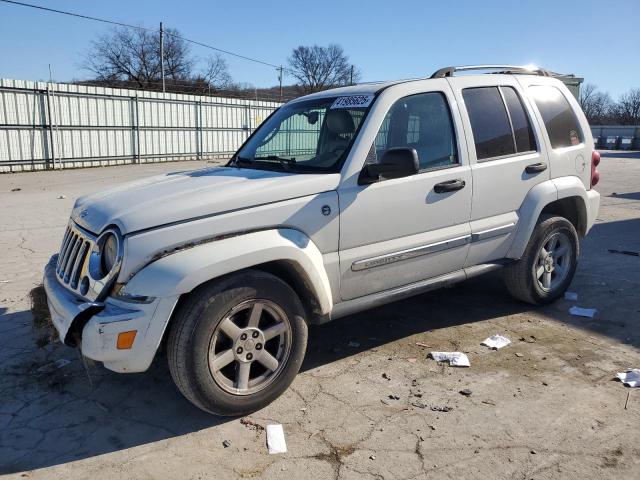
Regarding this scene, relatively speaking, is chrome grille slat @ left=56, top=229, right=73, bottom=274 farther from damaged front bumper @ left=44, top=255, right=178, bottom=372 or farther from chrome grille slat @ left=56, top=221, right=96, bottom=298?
damaged front bumper @ left=44, top=255, right=178, bottom=372

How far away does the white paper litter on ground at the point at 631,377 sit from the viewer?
3.55m

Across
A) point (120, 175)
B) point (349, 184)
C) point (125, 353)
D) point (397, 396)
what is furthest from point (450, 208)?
point (120, 175)

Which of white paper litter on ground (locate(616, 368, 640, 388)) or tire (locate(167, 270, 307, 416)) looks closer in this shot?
tire (locate(167, 270, 307, 416))

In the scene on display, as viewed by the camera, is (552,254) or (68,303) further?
(552,254)

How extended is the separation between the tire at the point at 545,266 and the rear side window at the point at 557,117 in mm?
717

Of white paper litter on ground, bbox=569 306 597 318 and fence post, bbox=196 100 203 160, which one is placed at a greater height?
fence post, bbox=196 100 203 160

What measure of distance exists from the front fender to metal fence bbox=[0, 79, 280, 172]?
1760 centimetres

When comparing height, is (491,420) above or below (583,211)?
below

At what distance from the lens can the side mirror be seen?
3.45 metres

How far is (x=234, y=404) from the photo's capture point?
10.3ft

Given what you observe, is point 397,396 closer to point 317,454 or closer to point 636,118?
point 317,454

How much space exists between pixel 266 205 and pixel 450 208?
4.95 feet

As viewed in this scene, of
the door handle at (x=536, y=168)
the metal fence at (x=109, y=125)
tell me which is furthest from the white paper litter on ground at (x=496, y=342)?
the metal fence at (x=109, y=125)

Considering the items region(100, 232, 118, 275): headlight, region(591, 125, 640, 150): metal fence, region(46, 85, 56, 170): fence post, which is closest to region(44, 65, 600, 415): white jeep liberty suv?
region(100, 232, 118, 275): headlight
